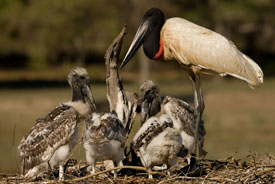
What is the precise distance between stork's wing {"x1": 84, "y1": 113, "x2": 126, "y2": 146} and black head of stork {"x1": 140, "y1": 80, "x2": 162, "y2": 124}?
133cm

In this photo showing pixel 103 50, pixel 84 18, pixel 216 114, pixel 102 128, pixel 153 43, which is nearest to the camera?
pixel 102 128

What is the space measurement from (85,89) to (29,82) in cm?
3671

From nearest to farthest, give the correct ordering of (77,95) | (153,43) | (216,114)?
(77,95), (153,43), (216,114)

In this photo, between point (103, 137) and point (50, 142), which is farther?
point (50, 142)

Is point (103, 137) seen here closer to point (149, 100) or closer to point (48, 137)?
point (48, 137)

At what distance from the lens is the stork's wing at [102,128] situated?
7.74 m

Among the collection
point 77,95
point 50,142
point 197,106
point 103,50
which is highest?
point 103,50

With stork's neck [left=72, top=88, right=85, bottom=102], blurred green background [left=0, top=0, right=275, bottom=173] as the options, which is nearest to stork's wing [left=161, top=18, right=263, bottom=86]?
stork's neck [left=72, top=88, right=85, bottom=102]

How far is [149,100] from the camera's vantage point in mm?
9328

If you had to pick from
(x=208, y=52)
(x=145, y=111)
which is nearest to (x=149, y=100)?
(x=145, y=111)

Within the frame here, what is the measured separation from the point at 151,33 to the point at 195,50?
3.04ft

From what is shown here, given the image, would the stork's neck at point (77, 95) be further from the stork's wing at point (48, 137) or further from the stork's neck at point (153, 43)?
the stork's neck at point (153, 43)

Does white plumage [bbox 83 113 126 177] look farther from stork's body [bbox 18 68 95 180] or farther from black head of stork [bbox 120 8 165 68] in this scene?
black head of stork [bbox 120 8 165 68]

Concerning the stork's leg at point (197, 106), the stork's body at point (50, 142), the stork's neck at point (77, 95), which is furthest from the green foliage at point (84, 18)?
the stork's body at point (50, 142)
